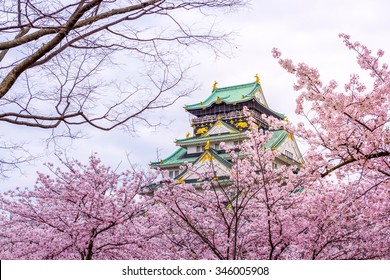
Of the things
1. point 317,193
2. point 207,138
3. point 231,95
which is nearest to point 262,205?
point 317,193

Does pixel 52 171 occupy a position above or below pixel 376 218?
above

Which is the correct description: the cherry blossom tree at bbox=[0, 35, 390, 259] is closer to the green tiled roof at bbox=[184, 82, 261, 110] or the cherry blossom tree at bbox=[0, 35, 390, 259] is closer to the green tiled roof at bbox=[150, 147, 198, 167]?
the green tiled roof at bbox=[150, 147, 198, 167]

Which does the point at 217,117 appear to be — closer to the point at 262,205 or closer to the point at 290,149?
the point at 290,149

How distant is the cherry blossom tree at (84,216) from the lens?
10.5 metres

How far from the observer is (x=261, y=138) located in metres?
9.15

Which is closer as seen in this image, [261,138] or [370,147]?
[370,147]

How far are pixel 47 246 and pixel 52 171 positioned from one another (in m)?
1.77

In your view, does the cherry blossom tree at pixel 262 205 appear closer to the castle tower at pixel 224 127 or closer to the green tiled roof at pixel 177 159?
the castle tower at pixel 224 127

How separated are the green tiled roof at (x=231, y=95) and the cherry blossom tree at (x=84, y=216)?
23.7m

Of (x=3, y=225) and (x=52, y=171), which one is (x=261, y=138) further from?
(x=3, y=225)

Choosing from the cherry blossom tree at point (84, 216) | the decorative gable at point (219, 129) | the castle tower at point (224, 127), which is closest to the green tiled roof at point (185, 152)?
the castle tower at point (224, 127)

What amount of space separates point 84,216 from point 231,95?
26.8 m

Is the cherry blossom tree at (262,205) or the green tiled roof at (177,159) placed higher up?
the green tiled roof at (177,159)

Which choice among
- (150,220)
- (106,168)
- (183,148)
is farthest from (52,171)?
(183,148)
